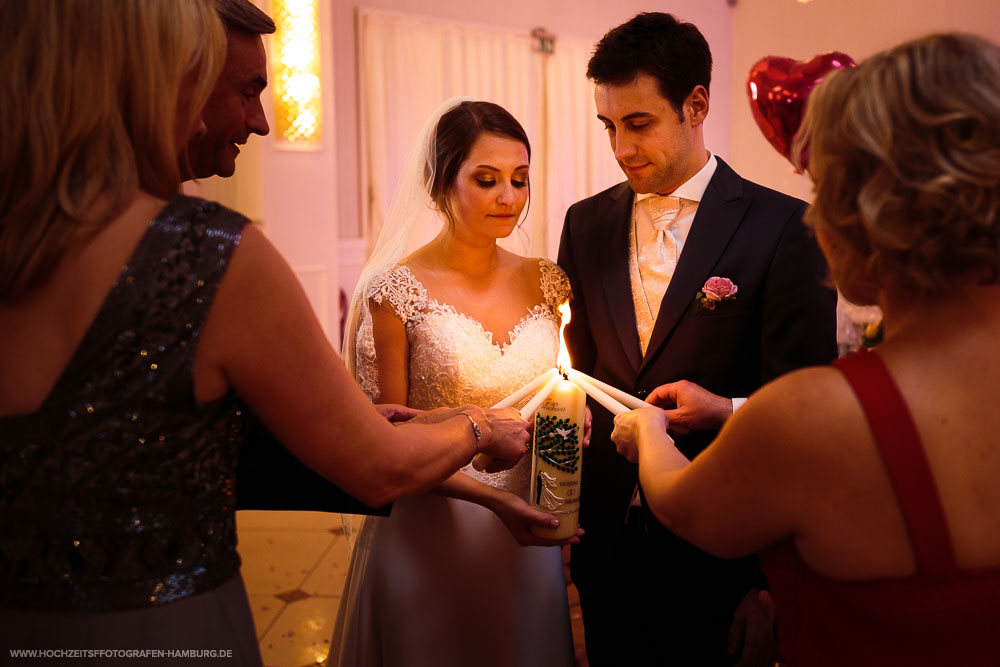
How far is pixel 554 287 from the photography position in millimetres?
2756

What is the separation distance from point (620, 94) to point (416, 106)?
5995 millimetres

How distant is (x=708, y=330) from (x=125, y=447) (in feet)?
5.48

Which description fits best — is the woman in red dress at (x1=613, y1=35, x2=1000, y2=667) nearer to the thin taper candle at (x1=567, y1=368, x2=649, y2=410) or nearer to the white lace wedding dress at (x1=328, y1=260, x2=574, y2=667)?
the thin taper candle at (x1=567, y1=368, x2=649, y2=410)

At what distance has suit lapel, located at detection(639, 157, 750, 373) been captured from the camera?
7.79 ft

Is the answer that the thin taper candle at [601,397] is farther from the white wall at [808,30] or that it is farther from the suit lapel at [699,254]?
the white wall at [808,30]

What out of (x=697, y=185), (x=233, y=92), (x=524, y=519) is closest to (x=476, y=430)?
(x=524, y=519)

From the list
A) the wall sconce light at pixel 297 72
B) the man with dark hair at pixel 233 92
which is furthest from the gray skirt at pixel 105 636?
the wall sconce light at pixel 297 72

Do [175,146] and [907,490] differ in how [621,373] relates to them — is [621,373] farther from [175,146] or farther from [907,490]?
[175,146]

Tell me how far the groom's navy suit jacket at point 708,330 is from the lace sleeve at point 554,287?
0.47 ft

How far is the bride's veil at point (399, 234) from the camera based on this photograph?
2504 mm

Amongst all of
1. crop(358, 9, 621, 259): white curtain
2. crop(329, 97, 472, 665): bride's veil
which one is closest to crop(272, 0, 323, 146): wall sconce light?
crop(358, 9, 621, 259): white curtain

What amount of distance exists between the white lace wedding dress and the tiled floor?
2.82 ft

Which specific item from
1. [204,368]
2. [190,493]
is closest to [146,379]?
[204,368]

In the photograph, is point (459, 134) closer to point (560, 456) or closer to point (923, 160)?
point (560, 456)
